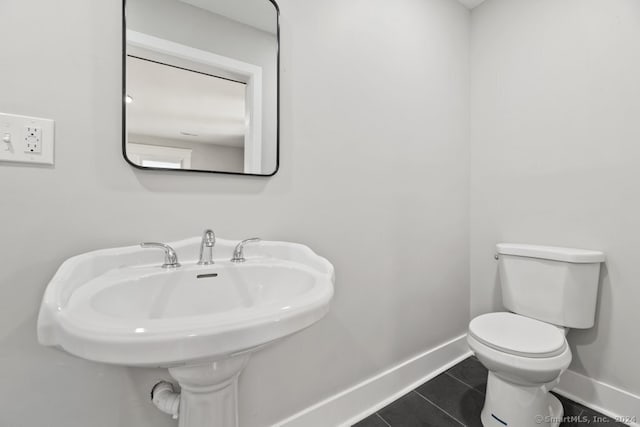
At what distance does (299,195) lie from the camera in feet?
3.97

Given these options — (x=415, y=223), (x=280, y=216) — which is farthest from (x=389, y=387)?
(x=280, y=216)

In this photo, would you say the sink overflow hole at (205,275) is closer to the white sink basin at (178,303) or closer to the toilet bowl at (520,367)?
the white sink basin at (178,303)

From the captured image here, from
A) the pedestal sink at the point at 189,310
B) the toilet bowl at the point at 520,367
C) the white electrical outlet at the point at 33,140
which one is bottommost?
the toilet bowl at the point at 520,367

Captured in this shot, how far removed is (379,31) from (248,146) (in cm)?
100

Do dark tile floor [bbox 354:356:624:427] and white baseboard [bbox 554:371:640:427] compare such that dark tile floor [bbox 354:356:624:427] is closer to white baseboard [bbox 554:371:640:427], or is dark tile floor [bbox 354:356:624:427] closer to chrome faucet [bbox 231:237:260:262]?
white baseboard [bbox 554:371:640:427]

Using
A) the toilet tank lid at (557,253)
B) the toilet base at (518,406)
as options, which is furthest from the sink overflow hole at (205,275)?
the toilet tank lid at (557,253)

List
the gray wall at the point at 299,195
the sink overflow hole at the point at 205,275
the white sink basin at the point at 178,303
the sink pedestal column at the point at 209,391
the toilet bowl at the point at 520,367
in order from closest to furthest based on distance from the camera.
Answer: the white sink basin at the point at 178,303 < the sink pedestal column at the point at 209,391 < the gray wall at the point at 299,195 < the sink overflow hole at the point at 205,275 < the toilet bowl at the point at 520,367

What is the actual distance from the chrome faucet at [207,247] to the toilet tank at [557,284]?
5.11 ft

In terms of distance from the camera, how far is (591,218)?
1423 mm

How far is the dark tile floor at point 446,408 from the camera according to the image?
1.30 metres

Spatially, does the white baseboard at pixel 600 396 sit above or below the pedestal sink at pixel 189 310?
below

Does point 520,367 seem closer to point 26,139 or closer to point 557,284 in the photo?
point 557,284

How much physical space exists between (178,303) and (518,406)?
4.67 ft

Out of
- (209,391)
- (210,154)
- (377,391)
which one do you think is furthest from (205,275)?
(377,391)
